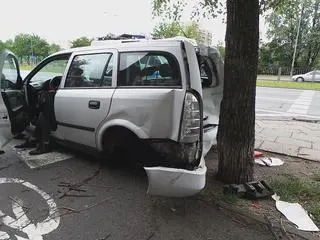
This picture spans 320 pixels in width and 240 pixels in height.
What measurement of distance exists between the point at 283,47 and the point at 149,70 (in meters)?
44.9

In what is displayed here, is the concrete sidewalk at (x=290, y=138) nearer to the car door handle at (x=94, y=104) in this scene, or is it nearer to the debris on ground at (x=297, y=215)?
the debris on ground at (x=297, y=215)

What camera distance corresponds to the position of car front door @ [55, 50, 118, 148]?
4.52 m

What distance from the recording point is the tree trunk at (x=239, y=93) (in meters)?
4.02

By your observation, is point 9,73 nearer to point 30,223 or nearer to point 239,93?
point 30,223

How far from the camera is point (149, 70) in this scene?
13.5 feet

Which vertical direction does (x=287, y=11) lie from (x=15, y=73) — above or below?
above

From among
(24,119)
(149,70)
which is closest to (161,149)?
(149,70)

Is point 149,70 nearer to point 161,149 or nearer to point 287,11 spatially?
point 161,149

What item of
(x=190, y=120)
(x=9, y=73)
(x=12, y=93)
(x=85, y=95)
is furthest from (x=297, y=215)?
(x=9, y=73)

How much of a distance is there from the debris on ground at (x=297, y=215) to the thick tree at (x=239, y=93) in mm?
593

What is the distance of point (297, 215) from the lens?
373 centimetres

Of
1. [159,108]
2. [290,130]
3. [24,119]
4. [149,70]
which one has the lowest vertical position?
[290,130]

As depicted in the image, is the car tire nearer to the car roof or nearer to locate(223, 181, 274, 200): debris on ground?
the car roof

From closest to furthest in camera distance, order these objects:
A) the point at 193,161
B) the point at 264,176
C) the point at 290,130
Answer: the point at 193,161, the point at 264,176, the point at 290,130
